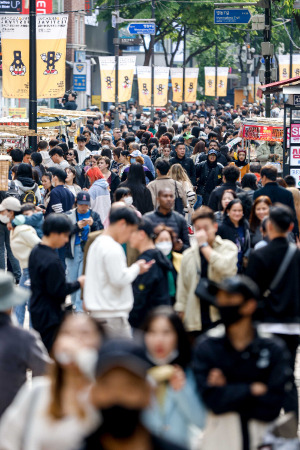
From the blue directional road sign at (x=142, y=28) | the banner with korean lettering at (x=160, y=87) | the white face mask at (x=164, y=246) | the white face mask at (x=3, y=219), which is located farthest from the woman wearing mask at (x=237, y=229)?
the banner with korean lettering at (x=160, y=87)

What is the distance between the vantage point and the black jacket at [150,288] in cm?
741

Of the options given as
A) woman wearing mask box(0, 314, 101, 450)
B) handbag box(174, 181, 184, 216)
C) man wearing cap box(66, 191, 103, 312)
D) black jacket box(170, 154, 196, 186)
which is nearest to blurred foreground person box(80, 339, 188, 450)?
woman wearing mask box(0, 314, 101, 450)

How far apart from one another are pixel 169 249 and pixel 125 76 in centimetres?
2684

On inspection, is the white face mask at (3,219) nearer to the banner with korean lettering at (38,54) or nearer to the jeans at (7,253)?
the jeans at (7,253)

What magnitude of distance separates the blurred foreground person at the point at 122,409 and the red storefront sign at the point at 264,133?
16.1 metres

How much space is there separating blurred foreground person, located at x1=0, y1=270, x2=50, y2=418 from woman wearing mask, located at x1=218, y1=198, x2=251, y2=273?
3501 millimetres

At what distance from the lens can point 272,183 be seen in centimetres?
1009

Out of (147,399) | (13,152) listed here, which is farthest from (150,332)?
(13,152)

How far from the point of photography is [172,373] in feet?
15.0

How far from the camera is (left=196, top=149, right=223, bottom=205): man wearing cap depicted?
1573 cm

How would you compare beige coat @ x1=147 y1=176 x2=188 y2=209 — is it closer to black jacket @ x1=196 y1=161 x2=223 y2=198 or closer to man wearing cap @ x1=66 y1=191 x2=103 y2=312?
man wearing cap @ x1=66 y1=191 x2=103 y2=312

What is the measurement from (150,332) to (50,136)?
56.2 ft

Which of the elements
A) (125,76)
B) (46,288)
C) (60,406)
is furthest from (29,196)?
(125,76)

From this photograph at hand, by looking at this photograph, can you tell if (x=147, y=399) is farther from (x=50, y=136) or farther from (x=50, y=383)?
(x=50, y=136)
